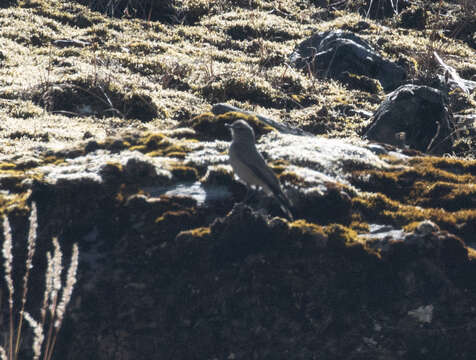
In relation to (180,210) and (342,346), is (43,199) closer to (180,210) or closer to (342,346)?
(180,210)

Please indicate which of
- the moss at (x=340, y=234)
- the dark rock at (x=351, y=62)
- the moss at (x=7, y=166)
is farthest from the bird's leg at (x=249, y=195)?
the dark rock at (x=351, y=62)

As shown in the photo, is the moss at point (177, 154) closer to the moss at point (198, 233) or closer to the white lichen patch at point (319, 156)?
the white lichen patch at point (319, 156)

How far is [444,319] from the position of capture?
4758 mm

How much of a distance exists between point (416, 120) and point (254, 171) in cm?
711

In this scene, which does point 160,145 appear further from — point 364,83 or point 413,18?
point 413,18

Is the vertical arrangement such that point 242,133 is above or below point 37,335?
below

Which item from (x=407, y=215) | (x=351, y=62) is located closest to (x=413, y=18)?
(x=351, y=62)

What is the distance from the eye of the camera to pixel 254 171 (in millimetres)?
5477

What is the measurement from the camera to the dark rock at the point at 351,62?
15.4 metres

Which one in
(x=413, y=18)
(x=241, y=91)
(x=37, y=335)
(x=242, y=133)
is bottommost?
(x=241, y=91)

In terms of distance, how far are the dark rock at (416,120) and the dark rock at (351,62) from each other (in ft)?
12.2

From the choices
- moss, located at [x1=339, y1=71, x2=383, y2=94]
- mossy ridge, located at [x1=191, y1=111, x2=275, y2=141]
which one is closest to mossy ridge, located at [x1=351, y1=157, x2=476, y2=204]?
mossy ridge, located at [x1=191, y1=111, x2=275, y2=141]

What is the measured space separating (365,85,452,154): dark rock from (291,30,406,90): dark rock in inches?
147

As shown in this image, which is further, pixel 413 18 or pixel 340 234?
pixel 413 18
